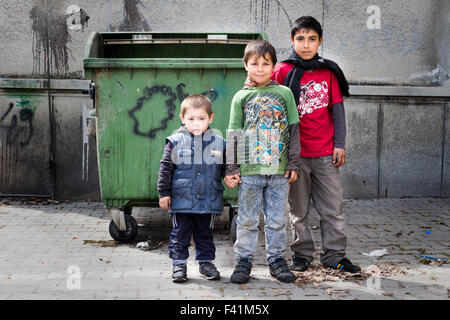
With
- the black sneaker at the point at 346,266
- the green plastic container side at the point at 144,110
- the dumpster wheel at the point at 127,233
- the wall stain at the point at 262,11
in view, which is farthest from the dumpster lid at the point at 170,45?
the black sneaker at the point at 346,266

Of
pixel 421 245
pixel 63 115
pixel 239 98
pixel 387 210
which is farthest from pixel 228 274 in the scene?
pixel 63 115

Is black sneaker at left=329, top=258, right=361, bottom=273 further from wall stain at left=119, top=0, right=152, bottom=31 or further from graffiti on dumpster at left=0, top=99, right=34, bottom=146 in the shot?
graffiti on dumpster at left=0, top=99, right=34, bottom=146

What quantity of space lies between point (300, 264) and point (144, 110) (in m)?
1.88

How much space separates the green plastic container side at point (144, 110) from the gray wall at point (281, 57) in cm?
222

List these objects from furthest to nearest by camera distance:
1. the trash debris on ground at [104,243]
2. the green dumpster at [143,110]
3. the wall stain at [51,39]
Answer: the wall stain at [51,39], the trash debris on ground at [104,243], the green dumpster at [143,110]

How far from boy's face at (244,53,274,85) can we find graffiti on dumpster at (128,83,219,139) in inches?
42.1

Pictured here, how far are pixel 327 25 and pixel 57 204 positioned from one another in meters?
4.11

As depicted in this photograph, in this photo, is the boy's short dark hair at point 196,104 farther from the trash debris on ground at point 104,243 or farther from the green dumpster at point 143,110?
the trash debris on ground at point 104,243

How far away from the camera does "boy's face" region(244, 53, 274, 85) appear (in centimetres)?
358

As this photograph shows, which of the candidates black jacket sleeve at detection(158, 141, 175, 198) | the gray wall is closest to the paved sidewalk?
black jacket sleeve at detection(158, 141, 175, 198)

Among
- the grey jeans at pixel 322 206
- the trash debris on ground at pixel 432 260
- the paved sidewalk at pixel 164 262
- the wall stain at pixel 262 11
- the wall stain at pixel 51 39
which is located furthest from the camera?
the wall stain at pixel 262 11

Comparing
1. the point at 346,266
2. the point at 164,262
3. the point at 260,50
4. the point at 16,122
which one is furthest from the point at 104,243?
the point at 16,122

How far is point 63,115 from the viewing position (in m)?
6.74

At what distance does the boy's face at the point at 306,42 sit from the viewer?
3794 millimetres
